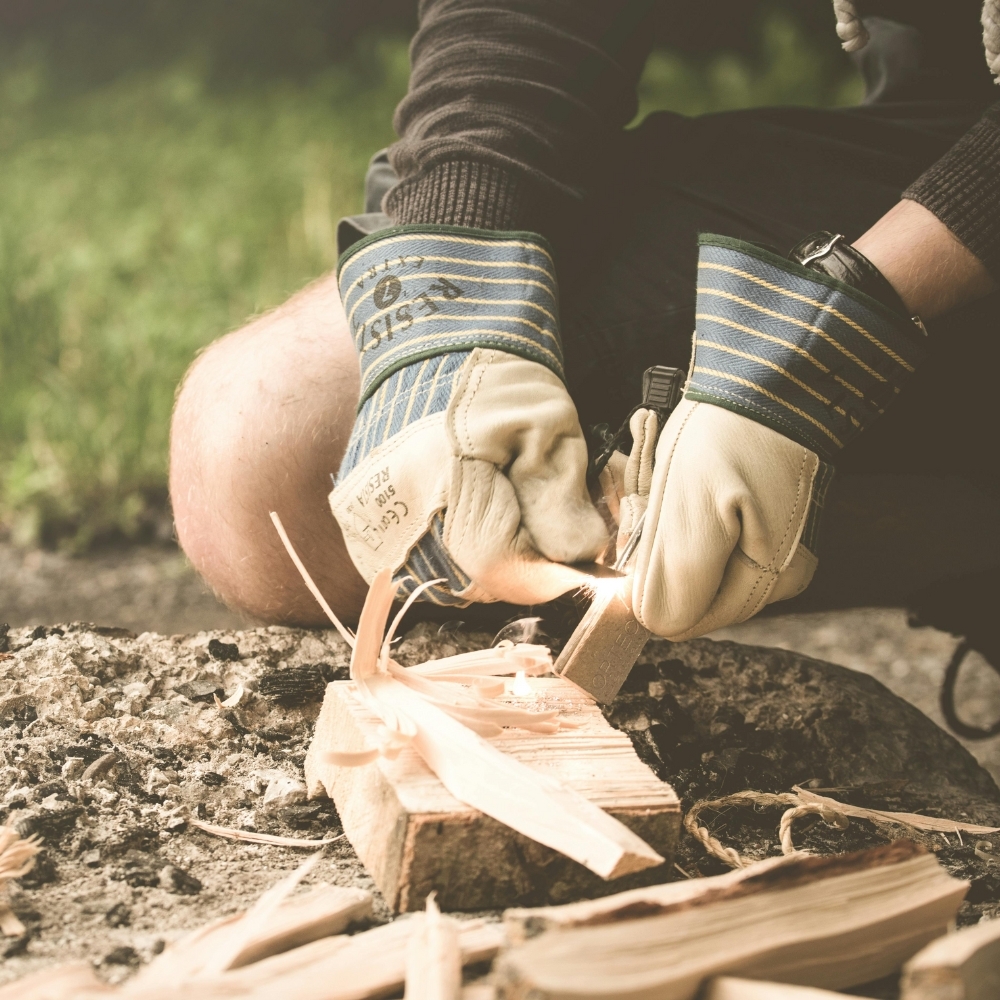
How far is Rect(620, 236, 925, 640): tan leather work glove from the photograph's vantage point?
1205mm

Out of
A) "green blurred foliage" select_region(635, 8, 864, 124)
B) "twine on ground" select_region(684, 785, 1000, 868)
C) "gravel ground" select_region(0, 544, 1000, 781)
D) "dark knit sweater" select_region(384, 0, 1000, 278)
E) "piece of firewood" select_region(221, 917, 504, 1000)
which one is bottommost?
"gravel ground" select_region(0, 544, 1000, 781)

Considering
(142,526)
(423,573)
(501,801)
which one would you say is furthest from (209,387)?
(142,526)

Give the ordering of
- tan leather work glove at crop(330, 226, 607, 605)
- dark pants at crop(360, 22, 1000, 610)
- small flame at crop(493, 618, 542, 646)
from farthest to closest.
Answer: dark pants at crop(360, 22, 1000, 610)
small flame at crop(493, 618, 542, 646)
tan leather work glove at crop(330, 226, 607, 605)

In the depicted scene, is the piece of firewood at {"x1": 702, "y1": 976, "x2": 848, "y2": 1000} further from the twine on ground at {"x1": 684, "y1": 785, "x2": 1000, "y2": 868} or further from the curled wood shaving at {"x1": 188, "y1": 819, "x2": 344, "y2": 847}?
the curled wood shaving at {"x1": 188, "y1": 819, "x2": 344, "y2": 847}

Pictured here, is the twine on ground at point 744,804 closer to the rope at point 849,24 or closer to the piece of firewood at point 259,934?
the piece of firewood at point 259,934

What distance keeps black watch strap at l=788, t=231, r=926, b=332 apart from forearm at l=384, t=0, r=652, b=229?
48 cm

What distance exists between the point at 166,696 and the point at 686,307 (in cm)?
103

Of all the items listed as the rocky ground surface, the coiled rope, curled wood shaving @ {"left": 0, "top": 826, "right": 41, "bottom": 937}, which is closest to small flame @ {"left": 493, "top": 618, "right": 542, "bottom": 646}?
the rocky ground surface

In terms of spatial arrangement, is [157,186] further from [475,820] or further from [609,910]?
[609,910]

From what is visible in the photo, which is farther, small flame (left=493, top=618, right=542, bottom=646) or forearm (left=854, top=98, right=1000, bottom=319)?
small flame (left=493, top=618, right=542, bottom=646)

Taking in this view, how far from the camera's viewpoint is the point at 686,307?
1.67 m

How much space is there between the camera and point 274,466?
1761 millimetres

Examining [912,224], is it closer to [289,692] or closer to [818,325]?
[818,325]

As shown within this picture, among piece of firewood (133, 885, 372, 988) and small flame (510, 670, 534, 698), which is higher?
small flame (510, 670, 534, 698)
